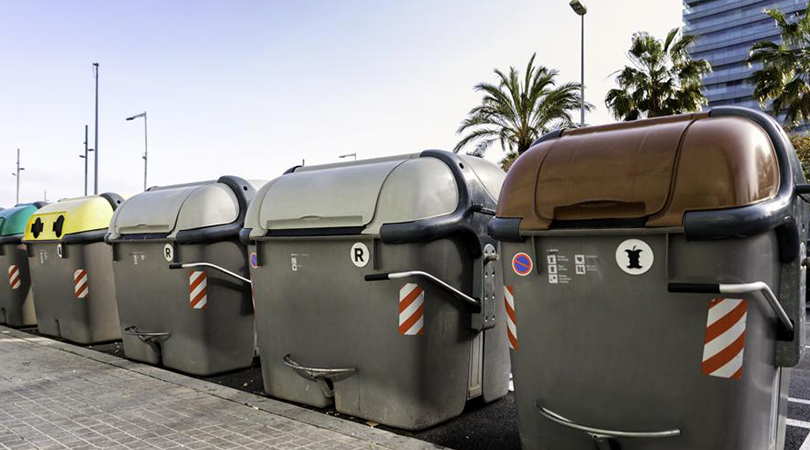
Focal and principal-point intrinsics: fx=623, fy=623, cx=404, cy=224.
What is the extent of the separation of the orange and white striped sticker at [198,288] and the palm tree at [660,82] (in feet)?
58.4

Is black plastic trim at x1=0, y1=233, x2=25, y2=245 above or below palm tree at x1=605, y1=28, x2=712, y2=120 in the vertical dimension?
below

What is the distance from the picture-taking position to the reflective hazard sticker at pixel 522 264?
3.70 metres

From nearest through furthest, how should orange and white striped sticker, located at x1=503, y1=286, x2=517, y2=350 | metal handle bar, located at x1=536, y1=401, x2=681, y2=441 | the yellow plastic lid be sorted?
metal handle bar, located at x1=536, y1=401, x2=681, y2=441 < orange and white striped sticker, located at x1=503, y1=286, x2=517, y2=350 < the yellow plastic lid

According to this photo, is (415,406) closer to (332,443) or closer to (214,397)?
(332,443)

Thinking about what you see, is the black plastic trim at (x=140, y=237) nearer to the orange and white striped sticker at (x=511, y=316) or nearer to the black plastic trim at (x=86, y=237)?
the black plastic trim at (x=86, y=237)

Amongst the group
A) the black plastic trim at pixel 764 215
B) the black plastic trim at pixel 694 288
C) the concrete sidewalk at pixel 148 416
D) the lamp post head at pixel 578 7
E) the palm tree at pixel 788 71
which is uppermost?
the lamp post head at pixel 578 7

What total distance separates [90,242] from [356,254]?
17.0ft

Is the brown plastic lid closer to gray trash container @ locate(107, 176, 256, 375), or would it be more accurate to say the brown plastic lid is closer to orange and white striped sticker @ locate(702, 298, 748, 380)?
orange and white striped sticker @ locate(702, 298, 748, 380)

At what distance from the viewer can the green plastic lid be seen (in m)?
9.99

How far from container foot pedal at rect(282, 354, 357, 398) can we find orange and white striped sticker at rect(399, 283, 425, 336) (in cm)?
66

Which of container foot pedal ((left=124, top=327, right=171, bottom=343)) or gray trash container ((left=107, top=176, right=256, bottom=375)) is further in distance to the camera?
container foot pedal ((left=124, top=327, right=171, bottom=343))

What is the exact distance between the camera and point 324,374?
16.0 feet

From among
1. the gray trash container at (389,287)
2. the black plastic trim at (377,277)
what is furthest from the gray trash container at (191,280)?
the black plastic trim at (377,277)

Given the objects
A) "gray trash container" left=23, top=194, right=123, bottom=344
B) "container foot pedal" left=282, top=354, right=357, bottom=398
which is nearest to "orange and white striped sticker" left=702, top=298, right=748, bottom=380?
"container foot pedal" left=282, top=354, right=357, bottom=398
